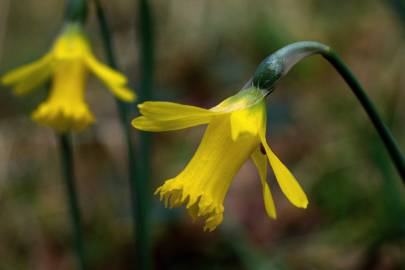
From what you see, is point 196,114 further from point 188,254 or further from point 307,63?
point 307,63

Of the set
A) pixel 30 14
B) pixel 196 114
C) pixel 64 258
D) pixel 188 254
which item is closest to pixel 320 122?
pixel 188 254

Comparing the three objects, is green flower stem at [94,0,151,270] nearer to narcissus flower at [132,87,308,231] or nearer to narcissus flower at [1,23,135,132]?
narcissus flower at [1,23,135,132]

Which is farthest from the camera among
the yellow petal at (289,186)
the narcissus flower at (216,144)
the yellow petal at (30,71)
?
the yellow petal at (30,71)

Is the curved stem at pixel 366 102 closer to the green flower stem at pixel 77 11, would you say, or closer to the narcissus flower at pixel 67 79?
the narcissus flower at pixel 67 79

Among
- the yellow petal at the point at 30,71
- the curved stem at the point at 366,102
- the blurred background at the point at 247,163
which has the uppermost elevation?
the yellow petal at the point at 30,71

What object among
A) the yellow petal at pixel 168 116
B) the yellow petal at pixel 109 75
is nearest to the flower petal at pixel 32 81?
the yellow petal at pixel 109 75

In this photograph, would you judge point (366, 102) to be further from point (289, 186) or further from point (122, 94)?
point (122, 94)
